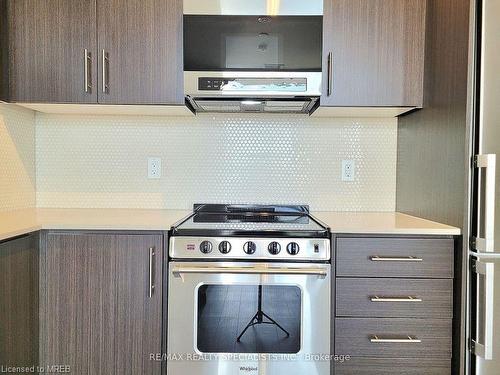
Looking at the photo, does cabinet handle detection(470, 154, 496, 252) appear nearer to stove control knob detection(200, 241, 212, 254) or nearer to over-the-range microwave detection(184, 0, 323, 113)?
over-the-range microwave detection(184, 0, 323, 113)

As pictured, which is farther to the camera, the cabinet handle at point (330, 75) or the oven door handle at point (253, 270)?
the cabinet handle at point (330, 75)

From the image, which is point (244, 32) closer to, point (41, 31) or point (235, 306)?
point (41, 31)

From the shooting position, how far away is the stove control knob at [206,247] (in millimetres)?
1613

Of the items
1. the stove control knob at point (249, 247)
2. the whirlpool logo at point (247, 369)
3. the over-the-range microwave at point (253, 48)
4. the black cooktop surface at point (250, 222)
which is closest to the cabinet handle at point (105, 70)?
the over-the-range microwave at point (253, 48)

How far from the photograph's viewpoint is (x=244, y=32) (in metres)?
1.84

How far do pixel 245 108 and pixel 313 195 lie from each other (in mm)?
604

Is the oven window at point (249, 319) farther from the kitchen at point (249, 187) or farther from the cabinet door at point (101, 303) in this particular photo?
the cabinet door at point (101, 303)

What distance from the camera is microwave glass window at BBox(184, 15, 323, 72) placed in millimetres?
1839

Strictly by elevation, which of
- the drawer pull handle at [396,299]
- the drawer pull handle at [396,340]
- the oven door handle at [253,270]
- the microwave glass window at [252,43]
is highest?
the microwave glass window at [252,43]

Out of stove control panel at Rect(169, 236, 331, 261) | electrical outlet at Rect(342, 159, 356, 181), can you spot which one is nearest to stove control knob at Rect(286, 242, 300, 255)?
stove control panel at Rect(169, 236, 331, 261)

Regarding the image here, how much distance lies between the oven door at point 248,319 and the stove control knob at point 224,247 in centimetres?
5

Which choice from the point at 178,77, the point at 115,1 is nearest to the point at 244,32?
the point at 178,77

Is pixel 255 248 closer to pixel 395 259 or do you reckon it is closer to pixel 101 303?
pixel 395 259

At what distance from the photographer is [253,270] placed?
159cm
